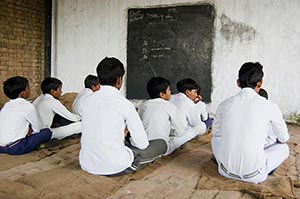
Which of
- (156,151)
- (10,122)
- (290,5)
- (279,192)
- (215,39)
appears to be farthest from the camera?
(215,39)

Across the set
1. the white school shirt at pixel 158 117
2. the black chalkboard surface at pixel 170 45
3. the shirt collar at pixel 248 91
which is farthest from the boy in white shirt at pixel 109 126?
the black chalkboard surface at pixel 170 45

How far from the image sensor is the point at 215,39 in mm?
5637

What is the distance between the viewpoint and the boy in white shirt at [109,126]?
2221mm

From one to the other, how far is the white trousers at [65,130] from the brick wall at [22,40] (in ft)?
9.21

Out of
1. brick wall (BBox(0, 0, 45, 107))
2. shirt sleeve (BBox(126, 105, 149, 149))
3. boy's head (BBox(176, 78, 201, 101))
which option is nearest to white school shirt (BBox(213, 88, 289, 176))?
shirt sleeve (BBox(126, 105, 149, 149))

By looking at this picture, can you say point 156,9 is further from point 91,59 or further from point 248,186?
point 248,186

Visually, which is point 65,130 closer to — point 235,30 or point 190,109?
point 190,109

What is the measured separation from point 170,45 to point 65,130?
2.84 metres

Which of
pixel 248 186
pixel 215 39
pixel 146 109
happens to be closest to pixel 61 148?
pixel 146 109

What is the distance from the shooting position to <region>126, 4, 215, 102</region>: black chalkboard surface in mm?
5695

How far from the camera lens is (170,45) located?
233 inches

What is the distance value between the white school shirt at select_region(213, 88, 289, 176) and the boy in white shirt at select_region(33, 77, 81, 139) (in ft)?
5.95

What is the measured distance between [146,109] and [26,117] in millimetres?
992

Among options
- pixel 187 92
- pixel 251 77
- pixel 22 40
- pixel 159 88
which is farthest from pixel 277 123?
pixel 22 40
